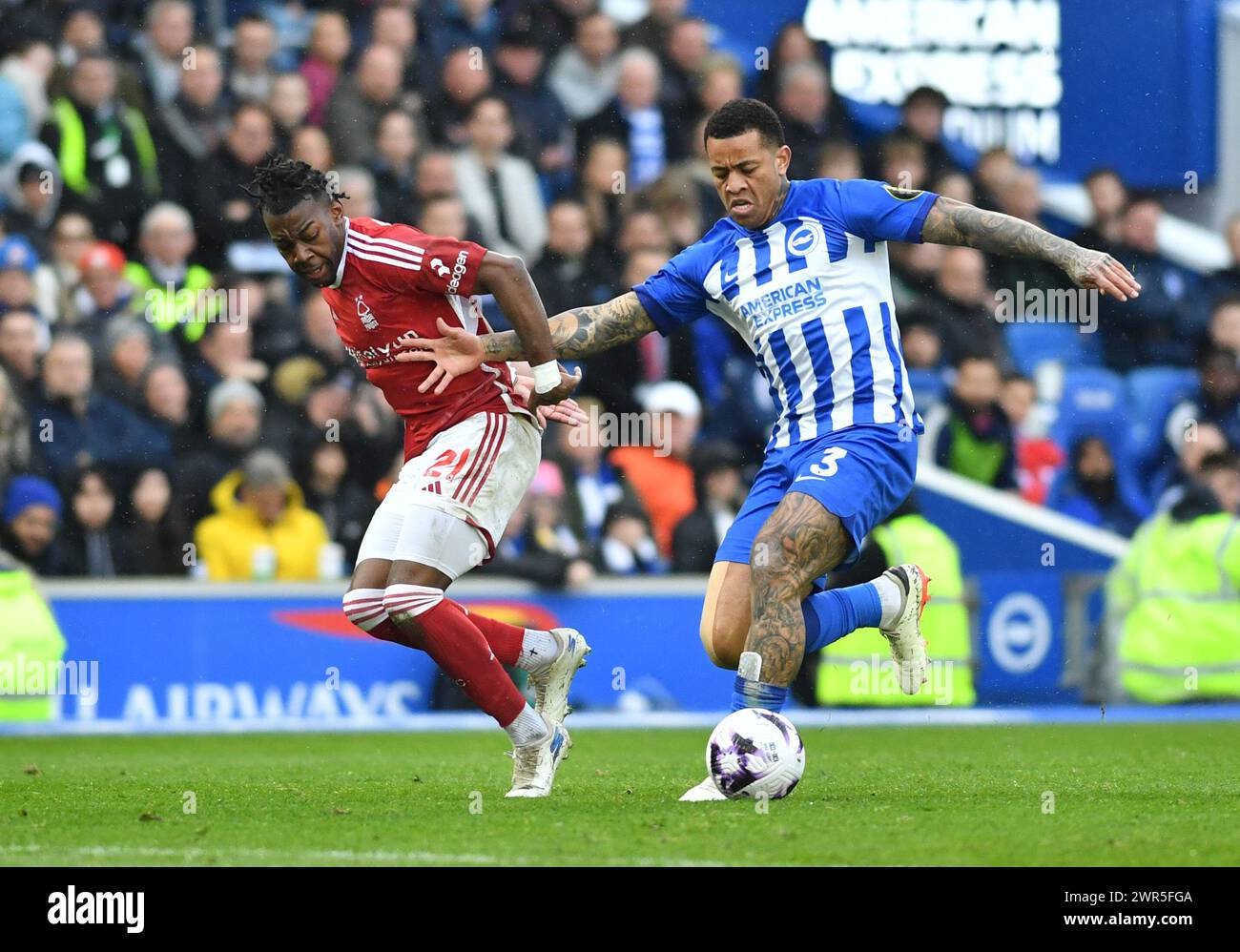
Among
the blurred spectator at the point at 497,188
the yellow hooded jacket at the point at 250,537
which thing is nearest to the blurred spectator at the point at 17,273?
the yellow hooded jacket at the point at 250,537

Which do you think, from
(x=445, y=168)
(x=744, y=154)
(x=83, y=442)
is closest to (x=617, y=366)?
(x=445, y=168)

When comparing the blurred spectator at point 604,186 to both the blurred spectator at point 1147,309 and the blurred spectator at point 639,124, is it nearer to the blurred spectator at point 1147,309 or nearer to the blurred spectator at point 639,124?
the blurred spectator at point 639,124

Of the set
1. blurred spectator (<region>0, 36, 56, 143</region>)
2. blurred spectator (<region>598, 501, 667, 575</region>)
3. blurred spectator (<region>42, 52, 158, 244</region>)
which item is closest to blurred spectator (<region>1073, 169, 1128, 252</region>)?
blurred spectator (<region>598, 501, 667, 575</region>)

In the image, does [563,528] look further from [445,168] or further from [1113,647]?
[1113,647]

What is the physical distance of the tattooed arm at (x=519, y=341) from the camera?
6.96m

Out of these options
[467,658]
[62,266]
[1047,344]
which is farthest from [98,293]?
[467,658]

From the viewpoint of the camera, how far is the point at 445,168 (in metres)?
12.9

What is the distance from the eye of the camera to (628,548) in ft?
39.8

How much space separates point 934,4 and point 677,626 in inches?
203

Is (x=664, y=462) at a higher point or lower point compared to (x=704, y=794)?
higher

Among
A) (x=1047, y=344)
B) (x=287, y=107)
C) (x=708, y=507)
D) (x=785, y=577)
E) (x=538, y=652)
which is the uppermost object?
(x=287, y=107)

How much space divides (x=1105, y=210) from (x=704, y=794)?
8585mm

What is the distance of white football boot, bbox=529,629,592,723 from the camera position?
742cm

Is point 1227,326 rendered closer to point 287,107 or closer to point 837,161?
point 837,161
